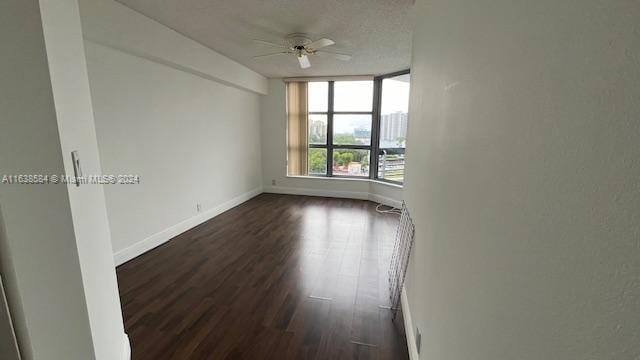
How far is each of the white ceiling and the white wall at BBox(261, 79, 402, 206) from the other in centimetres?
178

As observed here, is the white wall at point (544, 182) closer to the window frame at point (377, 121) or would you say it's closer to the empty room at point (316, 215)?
the empty room at point (316, 215)

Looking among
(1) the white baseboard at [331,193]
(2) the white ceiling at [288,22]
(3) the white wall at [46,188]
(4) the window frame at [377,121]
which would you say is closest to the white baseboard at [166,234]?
(1) the white baseboard at [331,193]

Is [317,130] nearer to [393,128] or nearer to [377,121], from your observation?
[377,121]

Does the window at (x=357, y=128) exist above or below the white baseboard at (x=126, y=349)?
above

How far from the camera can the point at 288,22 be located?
282 centimetres

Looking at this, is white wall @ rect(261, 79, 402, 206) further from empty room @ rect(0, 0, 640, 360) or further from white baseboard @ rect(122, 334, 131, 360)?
white baseboard @ rect(122, 334, 131, 360)

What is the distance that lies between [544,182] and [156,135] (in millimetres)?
3714

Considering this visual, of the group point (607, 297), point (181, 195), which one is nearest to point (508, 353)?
point (607, 297)

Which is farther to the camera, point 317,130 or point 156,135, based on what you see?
point 317,130

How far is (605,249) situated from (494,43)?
0.59 metres

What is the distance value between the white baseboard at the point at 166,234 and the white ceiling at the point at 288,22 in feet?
8.14

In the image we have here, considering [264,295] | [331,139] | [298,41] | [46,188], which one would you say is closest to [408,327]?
[264,295]

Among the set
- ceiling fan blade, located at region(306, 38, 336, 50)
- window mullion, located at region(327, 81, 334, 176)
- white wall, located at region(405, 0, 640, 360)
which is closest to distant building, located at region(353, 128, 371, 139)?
window mullion, located at region(327, 81, 334, 176)

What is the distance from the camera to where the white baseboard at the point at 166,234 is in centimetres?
286
